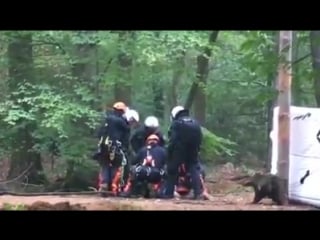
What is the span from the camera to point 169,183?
6.38 metres

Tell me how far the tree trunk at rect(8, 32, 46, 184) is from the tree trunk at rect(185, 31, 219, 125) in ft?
8.01

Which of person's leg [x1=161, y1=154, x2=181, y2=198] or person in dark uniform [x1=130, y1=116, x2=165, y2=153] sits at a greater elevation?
person in dark uniform [x1=130, y1=116, x2=165, y2=153]

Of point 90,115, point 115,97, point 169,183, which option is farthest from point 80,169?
point 169,183

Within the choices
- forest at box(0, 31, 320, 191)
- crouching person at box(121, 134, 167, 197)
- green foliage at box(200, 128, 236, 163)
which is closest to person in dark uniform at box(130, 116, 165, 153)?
crouching person at box(121, 134, 167, 197)

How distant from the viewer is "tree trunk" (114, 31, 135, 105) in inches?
326

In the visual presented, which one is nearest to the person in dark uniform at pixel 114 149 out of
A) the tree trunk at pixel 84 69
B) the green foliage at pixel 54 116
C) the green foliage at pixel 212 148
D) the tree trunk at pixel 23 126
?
the green foliage at pixel 54 116

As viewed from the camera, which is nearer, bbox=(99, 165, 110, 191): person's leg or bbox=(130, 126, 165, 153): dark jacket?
bbox=(99, 165, 110, 191): person's leg

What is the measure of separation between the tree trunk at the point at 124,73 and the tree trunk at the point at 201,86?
1104 mm

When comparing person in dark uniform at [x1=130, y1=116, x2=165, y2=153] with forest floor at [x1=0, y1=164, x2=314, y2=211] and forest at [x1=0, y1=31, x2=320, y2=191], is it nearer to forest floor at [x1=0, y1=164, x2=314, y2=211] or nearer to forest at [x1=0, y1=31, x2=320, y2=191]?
forest floor at [x1=0, y1=164, x2=314, y2=211]

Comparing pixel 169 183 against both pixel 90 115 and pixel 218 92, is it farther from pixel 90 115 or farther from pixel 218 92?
pixel 218 92

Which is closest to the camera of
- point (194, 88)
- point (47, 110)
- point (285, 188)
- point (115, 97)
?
point (285, 188)

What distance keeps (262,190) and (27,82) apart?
3762 millimetres

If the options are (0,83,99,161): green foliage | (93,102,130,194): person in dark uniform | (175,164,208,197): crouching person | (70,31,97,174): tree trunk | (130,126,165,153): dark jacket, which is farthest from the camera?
(70,31,97,174): tree trunk

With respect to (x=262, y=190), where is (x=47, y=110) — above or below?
above
